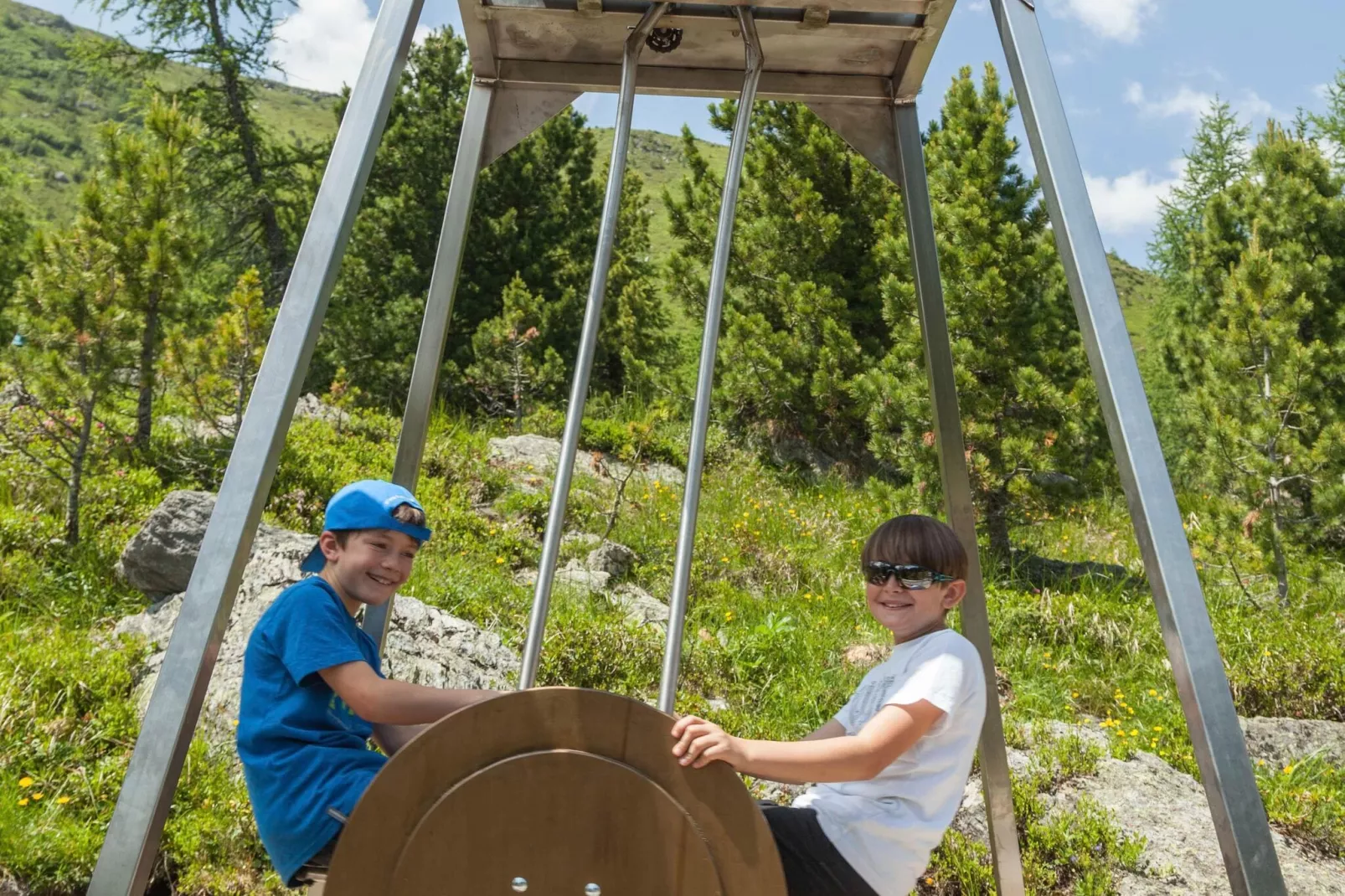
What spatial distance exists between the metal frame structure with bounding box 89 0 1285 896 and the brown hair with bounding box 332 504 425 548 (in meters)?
0.23

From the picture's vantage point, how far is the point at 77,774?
358 cm

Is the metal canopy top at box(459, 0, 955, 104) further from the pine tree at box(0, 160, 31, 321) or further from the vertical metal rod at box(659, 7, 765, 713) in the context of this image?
the pine tree at box(0, 160, 31, 321)

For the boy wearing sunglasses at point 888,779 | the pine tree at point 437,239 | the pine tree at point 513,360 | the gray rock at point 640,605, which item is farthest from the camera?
the pine tree at point 437,239

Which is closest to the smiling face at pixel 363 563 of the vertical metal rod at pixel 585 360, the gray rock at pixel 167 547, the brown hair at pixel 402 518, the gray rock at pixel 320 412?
the brown hair at pixel 402 518

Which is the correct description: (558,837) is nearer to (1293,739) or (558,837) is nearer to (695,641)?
(695,641)

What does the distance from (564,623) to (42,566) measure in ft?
9.65

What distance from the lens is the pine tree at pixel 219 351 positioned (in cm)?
651

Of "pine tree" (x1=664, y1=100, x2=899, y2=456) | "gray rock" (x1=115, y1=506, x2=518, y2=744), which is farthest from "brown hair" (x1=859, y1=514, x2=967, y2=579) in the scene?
"pine tree" (x1=664, y1=100, x2=899, y2=456)

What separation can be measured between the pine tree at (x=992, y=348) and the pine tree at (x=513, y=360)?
12.5 ft

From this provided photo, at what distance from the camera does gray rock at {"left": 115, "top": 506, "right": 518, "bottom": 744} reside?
3.87 meters

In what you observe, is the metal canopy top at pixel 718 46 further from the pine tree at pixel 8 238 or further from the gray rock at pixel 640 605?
the pine tree at pixel 8 238

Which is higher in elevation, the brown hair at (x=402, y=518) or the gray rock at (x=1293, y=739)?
the brown hair at (x=402, y=518)

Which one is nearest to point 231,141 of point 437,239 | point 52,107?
point 437,239

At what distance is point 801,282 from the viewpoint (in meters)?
10.2
